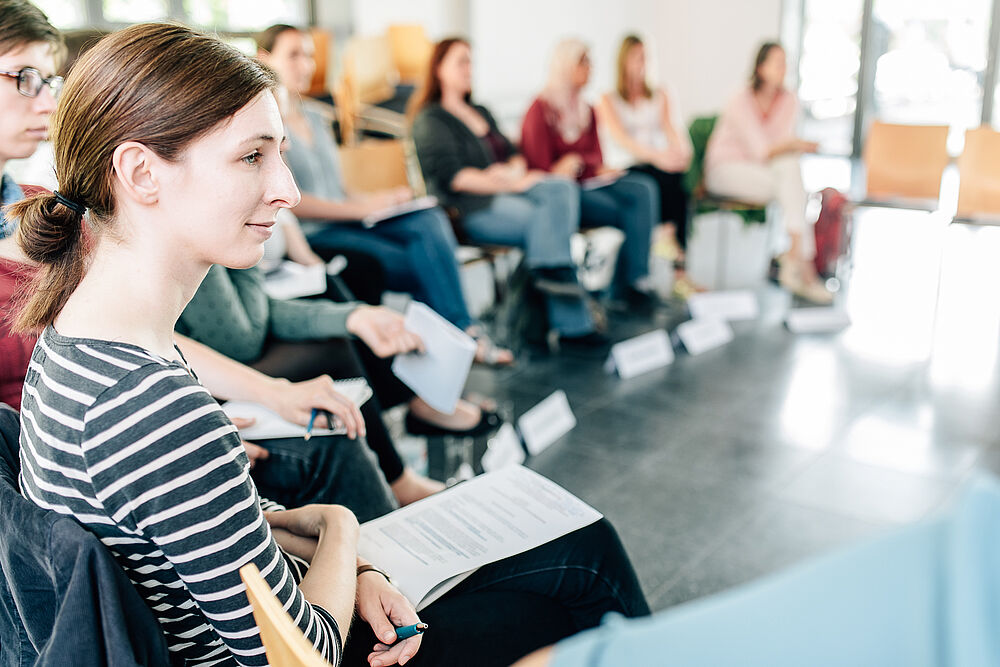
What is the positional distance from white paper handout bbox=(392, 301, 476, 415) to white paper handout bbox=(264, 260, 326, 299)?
451 millimetres

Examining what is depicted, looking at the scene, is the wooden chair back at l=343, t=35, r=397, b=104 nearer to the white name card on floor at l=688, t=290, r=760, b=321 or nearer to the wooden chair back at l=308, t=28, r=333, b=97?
the wooden chair back at l=308, t=28, r=333, b=97

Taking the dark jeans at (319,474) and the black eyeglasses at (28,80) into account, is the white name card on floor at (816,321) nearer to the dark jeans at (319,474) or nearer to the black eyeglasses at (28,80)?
the dark jeans at (319,474)

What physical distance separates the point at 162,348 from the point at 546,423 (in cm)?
200

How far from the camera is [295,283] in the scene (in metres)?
2.20

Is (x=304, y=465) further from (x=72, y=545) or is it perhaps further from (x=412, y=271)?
(x=412, y=271)

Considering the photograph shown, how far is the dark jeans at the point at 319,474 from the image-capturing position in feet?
4.74

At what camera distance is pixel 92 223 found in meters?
0.96

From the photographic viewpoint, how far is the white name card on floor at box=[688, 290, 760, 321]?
3.97 meters

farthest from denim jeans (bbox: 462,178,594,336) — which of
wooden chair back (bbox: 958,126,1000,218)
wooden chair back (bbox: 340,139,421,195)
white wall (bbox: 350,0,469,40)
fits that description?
white wall (bbox: 350,0,469,40)

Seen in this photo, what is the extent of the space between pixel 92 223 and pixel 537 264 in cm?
280

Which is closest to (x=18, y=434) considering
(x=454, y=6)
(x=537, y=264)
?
(x=537, y=264)

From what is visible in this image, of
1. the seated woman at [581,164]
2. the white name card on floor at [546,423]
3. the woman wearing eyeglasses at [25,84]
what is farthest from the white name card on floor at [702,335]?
the woman wearing eyeglasses at [25,84]

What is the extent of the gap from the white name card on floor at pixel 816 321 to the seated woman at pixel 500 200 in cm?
89

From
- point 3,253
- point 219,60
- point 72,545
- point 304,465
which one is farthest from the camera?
point 304,465
